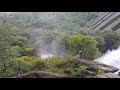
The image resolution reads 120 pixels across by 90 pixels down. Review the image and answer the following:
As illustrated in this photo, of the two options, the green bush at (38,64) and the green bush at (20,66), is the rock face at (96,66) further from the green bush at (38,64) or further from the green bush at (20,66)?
the green bush at (20,66)

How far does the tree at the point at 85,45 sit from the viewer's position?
18.9 ft

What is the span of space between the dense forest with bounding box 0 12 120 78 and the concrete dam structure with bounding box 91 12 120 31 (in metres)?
0.08

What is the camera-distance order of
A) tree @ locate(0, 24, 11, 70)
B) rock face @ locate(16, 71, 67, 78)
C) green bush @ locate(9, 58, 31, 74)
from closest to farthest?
rock face @ locate(16, 71, 67, 78) → green bush @ locate(9, 58, 31, 74) → tree @ locate(0, 24, 11, 70)

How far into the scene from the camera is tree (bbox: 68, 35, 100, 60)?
576cm

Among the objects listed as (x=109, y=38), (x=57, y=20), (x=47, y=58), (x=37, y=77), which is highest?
(x=57, y=20)

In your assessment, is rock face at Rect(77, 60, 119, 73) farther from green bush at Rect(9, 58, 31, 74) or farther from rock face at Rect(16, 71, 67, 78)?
green bush at Rect(9, 58, 31, 74)

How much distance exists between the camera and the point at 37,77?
221 inches

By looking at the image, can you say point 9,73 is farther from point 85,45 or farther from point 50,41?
point 85,45

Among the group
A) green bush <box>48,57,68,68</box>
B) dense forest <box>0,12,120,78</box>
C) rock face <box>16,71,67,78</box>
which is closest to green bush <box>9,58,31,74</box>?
dense forest <box>0,12,120,78</box>

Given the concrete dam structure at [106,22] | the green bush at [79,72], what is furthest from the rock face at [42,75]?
the concrete dam structure at [106,22]

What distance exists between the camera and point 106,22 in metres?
5.94
